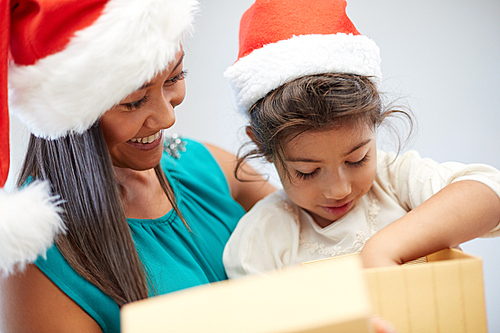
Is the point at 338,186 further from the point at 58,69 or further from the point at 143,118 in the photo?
the point at 58,69

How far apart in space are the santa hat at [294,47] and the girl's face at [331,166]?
0.41 feet

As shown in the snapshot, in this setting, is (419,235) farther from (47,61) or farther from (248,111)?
(47,61)

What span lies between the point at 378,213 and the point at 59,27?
2.41ft

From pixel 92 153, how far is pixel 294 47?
44cm

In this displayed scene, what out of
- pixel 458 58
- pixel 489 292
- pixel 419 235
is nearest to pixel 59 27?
pixel 419 235

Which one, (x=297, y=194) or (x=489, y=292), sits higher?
(x=297, y=194)

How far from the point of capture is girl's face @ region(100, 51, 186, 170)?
779 mm

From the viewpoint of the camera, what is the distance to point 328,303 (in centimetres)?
39

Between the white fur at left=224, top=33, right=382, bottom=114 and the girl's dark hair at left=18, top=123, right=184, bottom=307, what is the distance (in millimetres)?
332

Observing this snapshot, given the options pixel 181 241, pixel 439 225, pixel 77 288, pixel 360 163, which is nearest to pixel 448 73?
pixel 360 163

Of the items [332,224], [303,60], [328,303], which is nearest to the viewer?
[328,303]

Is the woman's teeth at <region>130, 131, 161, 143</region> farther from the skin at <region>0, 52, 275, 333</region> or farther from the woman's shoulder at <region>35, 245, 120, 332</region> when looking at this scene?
the woman's shoulder at <region>35, 245, 120, 332</region>

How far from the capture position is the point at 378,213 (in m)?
0.99

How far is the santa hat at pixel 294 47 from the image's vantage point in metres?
0.88
